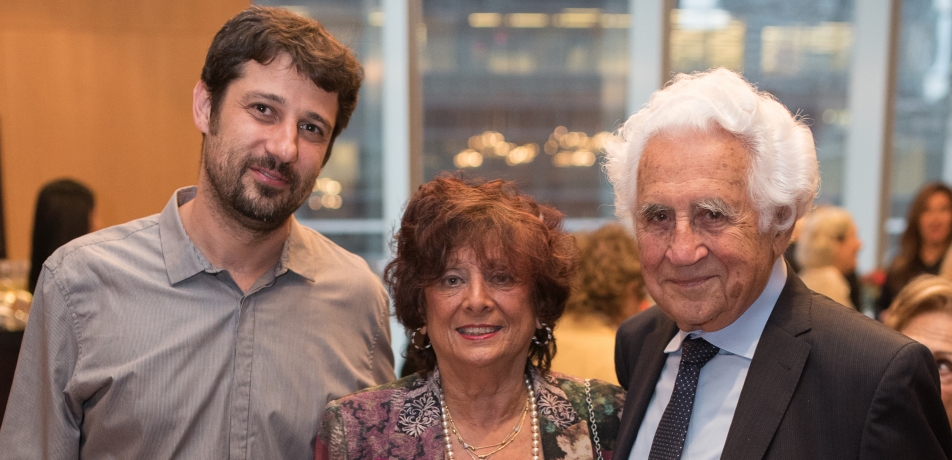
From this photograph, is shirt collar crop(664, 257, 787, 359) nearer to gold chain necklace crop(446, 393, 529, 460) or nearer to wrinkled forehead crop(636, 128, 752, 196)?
wrinkled forehead crop(636, 128, 752, 196)

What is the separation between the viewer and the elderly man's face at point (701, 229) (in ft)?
4.99

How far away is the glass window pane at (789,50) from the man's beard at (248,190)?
4.49 metres

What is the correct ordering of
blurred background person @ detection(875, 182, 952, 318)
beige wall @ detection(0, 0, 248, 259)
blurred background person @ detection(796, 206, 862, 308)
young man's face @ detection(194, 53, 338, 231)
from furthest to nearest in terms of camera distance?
1. blurred background person @ detection(875, 182, 952, 318)
2. blurred background person @ detection(796, 206, 862, 308)
3. beige wall @ detection(0, 0, 248, 259)
4. young man's face @ detection(194, 53, 338, 231)

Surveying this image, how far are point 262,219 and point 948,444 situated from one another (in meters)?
1.55

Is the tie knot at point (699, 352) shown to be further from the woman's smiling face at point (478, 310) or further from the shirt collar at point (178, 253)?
the shirt collar at point (178, 253)

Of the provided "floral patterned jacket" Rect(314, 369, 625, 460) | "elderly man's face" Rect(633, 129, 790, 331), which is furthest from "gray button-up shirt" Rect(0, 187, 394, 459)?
"elderly man's face" Rect(633, 129, 790, 331)

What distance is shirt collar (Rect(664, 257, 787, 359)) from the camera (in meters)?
1.63

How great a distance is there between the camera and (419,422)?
1894 millimetres

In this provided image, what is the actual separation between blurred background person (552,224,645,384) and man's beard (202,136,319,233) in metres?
1.31

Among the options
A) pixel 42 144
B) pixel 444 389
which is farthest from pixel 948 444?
pixel 42 144

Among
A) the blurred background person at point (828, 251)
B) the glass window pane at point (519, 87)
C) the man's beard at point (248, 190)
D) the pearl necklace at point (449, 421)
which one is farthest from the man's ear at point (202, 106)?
the blurred background person at point (828, 251)

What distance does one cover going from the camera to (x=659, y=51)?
19.0ft

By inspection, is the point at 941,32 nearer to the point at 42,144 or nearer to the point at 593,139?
the point at 593,139

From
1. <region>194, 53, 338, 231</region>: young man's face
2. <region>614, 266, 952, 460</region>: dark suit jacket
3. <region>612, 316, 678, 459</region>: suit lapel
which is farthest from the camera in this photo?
<region>194, 53, 338, 231</region>: young man's face
